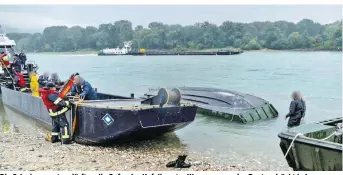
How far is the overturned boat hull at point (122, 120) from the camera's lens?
378 inches

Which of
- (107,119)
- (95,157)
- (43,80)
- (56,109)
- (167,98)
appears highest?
(167,98)

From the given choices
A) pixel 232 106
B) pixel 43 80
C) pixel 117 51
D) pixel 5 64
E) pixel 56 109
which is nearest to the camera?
pixel 56 109

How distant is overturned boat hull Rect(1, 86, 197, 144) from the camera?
31.5 feet

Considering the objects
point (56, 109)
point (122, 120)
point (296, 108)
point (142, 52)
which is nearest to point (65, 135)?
point (56, 109)

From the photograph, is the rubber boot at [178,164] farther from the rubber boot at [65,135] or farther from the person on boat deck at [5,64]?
the person on boat deck at [5,64]

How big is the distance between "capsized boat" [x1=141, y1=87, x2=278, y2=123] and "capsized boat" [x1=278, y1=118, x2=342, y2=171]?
721 cm

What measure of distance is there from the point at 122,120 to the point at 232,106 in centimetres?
709

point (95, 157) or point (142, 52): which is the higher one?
point (142, 52)

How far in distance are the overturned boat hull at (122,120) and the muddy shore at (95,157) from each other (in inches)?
13.0

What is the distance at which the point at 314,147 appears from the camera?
666 centimetres

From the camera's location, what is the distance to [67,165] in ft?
28.1

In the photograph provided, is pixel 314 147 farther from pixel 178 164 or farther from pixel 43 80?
pixel 43 80

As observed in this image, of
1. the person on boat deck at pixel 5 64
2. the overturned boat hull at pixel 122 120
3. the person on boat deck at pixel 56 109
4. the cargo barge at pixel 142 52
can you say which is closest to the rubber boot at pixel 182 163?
the overturned boat hull at pixel 122 120

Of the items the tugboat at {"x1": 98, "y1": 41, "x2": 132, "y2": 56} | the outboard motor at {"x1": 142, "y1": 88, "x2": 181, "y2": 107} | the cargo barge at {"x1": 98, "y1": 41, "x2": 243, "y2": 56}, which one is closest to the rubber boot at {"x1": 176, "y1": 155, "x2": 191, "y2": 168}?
the outboard motor at {"x1": 142, "y1": 88, "x2": 181, "y2": 107}
